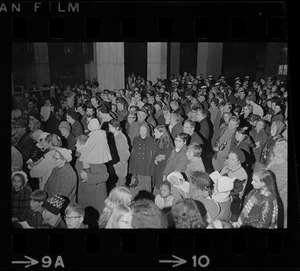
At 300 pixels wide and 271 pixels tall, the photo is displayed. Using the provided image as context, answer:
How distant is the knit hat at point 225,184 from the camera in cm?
290

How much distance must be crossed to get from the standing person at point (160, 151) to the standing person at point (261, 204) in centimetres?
62

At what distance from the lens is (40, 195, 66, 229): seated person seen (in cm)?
288

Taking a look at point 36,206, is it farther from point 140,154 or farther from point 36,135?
point 140,154

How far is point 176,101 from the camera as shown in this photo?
3.00 meters

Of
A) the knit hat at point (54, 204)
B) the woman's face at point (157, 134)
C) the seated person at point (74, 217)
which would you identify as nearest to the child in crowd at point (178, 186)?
the woman's face at point (157, 134)

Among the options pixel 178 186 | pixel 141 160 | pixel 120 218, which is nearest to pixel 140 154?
pixel 141 160

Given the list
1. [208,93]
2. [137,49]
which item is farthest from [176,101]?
[137,49]

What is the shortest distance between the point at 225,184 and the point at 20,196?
56.0 inches

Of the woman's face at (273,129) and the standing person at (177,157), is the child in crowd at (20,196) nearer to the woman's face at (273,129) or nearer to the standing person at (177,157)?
the standing person at (177,157)

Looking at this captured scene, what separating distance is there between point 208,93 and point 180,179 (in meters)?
0.64

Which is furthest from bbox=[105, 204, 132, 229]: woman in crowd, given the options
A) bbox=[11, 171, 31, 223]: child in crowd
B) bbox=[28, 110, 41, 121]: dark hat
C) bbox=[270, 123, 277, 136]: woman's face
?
bbox=[270, 123, 277, 136]: woman's face

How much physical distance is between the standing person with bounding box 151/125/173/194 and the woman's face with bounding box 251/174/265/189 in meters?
0.61

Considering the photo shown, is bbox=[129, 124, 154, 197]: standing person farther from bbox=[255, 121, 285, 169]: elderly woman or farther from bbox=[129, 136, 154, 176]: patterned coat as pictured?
bbox=[255, 121, 285, 169]: elderly woman
